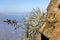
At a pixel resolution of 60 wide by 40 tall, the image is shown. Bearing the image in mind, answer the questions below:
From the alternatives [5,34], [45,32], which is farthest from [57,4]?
[5,34]

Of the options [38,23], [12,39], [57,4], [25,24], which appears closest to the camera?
[57,4]

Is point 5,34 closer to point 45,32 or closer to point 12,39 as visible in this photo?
point 12,39

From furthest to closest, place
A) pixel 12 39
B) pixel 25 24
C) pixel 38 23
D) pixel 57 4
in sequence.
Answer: pixel 25 24 → pixel 38 23 → pixel 12 39 → pixel 57 4

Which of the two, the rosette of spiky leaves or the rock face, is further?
the rosette of spiky leaves

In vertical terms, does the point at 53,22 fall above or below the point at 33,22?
above

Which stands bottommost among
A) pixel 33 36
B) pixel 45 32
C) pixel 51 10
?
pixel 33 36

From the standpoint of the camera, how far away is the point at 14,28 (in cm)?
1014

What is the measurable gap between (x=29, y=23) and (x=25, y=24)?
0.75ft

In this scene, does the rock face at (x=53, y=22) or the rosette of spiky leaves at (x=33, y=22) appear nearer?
the rock face at (x=53, y=22)

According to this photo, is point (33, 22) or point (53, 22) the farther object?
point (33, 22)

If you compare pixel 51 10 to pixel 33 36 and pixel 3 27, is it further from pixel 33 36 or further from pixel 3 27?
pixel 33 36

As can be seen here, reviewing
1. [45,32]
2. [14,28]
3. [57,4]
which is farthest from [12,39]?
[57,4]

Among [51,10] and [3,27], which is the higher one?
[51,10]

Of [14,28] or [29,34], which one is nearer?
[14,28]
